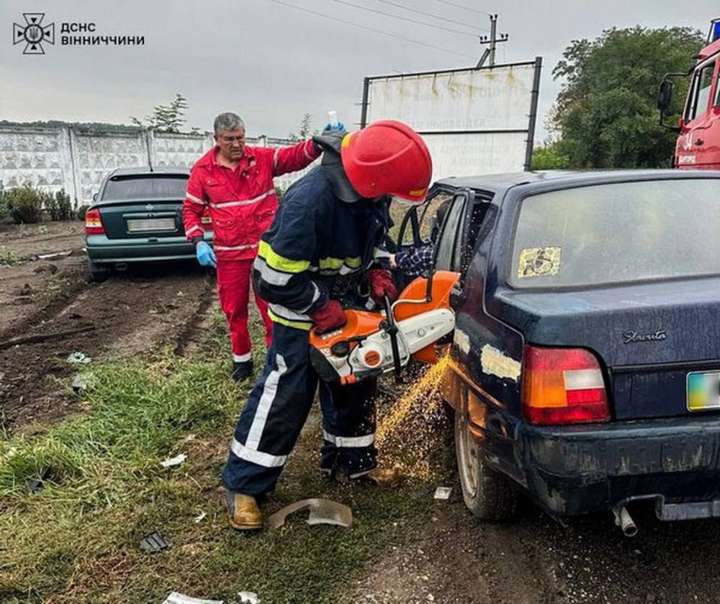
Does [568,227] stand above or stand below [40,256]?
above

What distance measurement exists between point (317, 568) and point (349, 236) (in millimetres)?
1379

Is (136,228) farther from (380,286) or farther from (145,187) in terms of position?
(380,286)

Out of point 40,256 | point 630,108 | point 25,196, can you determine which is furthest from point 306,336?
point 630,108

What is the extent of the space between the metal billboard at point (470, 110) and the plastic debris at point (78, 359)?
6.86 m

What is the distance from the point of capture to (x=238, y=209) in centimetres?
444

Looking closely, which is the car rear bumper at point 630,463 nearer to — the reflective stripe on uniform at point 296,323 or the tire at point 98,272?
the reflective stripe on uniform at point 296,323

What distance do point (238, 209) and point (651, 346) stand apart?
3144mm

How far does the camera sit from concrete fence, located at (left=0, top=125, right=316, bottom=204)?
14320 mm

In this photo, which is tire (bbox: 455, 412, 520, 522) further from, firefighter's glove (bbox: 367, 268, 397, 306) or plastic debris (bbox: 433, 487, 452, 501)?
firefighter's glove (bbox: 367, 268, 397, 306)

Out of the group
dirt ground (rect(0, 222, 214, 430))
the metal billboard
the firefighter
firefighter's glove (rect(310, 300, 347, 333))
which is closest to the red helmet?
the firefighter

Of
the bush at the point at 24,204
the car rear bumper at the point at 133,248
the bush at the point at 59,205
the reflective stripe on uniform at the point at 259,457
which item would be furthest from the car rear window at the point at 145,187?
the bush at the point at 59,205

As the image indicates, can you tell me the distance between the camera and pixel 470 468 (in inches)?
112

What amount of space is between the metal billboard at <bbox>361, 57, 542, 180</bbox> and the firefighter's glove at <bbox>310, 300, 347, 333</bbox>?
7.41 meters

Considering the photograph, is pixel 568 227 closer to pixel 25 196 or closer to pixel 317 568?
pixel 317 568
